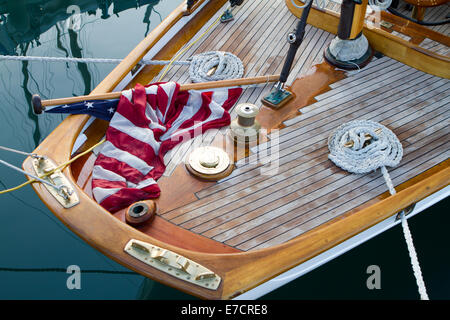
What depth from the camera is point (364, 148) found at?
2.76m

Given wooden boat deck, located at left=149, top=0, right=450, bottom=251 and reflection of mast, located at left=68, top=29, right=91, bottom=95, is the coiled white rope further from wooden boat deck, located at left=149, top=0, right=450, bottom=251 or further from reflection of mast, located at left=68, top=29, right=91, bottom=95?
reflection of mast, located at left=68, top=29, right=91, bottom=95

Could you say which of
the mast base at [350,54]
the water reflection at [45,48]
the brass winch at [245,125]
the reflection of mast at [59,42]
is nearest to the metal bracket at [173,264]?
the brass winch at [245,125]

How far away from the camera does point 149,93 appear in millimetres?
2893

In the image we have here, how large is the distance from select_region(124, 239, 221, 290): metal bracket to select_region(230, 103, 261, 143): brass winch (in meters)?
1.04

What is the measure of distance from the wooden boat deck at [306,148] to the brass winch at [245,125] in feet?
0.40

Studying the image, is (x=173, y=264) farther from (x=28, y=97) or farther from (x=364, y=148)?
(x=28, y=97)

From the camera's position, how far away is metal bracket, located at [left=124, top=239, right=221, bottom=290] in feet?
6.66

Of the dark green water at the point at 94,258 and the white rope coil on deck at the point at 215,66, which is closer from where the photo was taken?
the dark green water at the point at 94,258

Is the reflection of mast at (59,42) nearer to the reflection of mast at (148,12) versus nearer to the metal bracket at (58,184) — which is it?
the reflection of mast at (148,12)

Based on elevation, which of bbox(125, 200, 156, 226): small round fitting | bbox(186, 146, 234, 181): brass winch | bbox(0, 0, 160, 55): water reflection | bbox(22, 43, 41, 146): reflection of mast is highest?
bbox(0, 0, 160, 55): water reflection

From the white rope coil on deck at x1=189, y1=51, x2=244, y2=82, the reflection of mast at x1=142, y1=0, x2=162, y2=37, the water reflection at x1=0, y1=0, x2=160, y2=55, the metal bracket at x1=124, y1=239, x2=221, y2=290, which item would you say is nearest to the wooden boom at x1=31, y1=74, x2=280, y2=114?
the white rope coil on deck at x1=189, y1=51, x2=244, y2=82

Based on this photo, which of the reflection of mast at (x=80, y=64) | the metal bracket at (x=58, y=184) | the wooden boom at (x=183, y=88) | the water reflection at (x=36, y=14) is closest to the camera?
the metal bracket at (x=58, y=184)

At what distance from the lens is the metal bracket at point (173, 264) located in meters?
2.03
